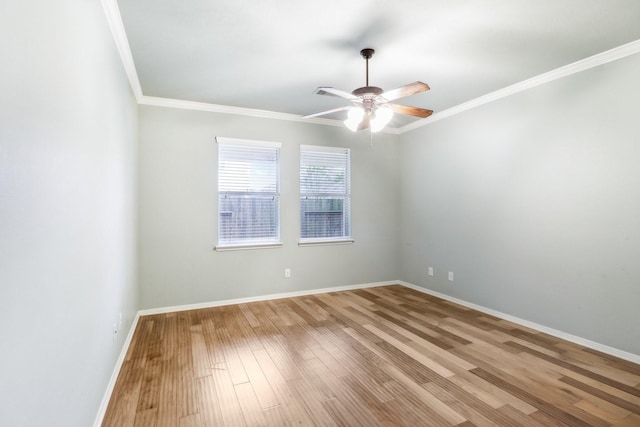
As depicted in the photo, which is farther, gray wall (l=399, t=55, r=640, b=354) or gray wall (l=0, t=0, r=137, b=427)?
gray wall (l=399, t=55, r=640, b=354)

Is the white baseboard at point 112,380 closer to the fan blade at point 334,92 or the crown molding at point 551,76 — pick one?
the fan blade at point 334,92

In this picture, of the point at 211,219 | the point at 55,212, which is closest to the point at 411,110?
the point at 55,212

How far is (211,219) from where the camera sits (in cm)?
413

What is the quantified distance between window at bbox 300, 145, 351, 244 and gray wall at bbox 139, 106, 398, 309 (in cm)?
12

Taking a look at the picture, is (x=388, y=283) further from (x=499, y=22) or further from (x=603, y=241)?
(x=499, y=22)

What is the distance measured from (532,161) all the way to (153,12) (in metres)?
3.78

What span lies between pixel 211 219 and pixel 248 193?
60cm

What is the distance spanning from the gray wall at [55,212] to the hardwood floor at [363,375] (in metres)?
0.56

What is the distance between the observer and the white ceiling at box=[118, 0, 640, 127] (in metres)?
2.18

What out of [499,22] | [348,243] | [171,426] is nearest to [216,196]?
[348,243]

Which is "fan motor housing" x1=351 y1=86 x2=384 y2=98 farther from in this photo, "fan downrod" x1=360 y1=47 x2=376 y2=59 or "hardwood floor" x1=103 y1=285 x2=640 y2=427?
"hardwood floor" x1=103 y1=285 x2=640 y2=427

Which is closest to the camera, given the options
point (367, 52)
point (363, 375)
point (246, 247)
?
point (363, 375)

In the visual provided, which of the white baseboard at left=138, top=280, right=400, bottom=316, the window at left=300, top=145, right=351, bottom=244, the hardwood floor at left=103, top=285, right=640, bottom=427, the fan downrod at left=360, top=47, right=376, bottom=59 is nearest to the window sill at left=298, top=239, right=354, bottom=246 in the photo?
the window at left=300, top=145, right=351, bottom=244

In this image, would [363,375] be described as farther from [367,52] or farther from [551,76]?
[551,76]
